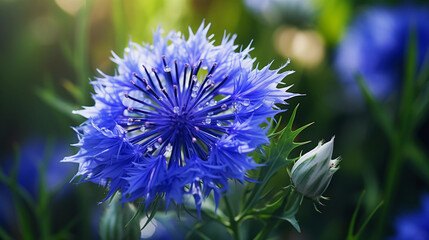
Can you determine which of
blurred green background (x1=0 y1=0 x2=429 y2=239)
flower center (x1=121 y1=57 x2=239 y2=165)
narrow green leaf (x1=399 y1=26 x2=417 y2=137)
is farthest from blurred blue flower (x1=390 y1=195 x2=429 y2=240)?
flower center (x1=121 y1=57 x2=239 y2=165)

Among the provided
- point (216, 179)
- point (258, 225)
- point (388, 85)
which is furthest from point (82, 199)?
point (388, 85)

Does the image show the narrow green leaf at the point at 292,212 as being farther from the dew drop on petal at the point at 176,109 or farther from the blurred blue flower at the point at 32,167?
the blurred blue flower at the point at 32,167

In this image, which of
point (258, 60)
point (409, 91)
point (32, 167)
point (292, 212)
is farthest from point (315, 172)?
point (32, 167)

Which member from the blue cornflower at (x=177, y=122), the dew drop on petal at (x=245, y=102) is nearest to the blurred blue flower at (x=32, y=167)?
the blue cornflower at (x=177, y=122)

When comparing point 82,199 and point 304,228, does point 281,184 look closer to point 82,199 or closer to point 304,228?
point 304,228

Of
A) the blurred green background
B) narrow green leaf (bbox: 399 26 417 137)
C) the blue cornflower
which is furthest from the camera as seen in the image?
the blurred green background

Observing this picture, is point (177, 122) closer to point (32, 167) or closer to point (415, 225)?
point (415, 225)

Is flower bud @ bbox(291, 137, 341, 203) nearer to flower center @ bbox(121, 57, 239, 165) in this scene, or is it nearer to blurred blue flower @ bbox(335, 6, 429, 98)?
flower center @ bbox(121, 57, 239, 165)
